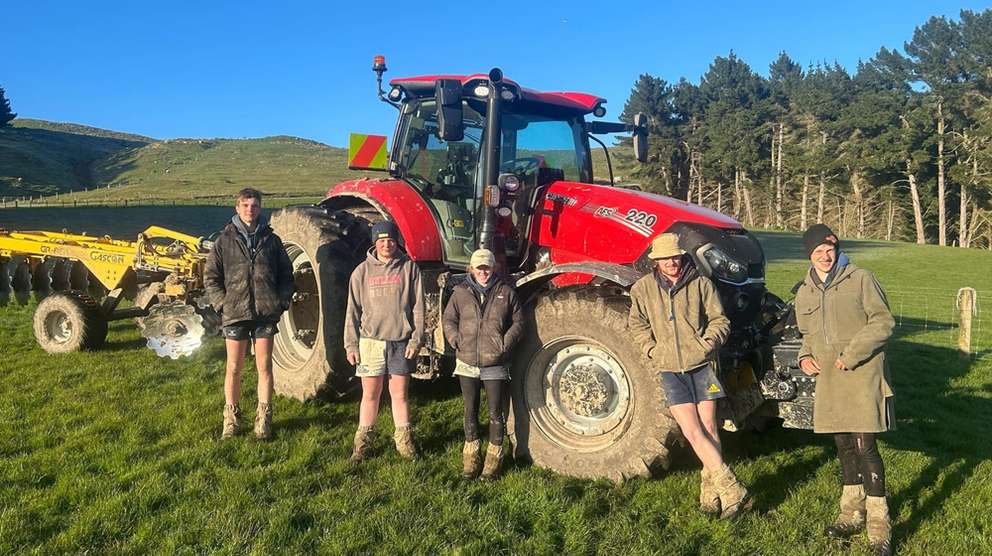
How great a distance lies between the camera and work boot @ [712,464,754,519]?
3896 millimetres

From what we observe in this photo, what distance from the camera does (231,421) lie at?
514cm

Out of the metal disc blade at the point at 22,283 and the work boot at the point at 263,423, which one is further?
the metal disc blade at the point at 22,283

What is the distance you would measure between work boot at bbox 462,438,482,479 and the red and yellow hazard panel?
328cm

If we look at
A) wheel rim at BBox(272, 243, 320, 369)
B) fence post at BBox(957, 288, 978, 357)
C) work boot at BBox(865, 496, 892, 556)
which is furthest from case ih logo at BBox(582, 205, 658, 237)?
fence post at BBox(957, 288, 978, 357)

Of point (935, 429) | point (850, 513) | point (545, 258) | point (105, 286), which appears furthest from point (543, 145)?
point (105, 286)

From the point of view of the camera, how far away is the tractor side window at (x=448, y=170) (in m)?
5.84

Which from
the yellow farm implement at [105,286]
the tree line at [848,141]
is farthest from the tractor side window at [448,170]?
the tree line at [848,141]

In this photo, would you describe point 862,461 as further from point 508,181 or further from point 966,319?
point 966,319

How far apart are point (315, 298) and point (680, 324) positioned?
150 inches

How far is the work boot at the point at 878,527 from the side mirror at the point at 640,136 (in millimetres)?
3663

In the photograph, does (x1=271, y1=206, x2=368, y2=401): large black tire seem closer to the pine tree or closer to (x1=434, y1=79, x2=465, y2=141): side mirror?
(x1=434, y1=79, x2=465, y2=141): side mirror

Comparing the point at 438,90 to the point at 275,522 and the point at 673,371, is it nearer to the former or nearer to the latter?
the point at 673,371

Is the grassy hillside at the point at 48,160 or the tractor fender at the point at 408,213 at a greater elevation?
the grassy hillside at the point at 48,160

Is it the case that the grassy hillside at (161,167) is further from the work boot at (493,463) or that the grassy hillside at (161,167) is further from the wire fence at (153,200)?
the work boot at (493,463)
